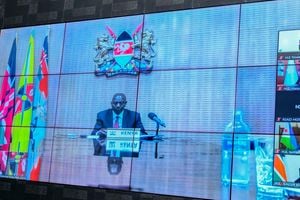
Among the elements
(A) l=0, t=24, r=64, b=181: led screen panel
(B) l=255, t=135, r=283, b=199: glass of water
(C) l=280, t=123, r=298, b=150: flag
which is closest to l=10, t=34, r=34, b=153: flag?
(A) l=0, t=24, r=64, b=181: led screen panel

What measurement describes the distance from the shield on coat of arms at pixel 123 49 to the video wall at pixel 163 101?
2 cm

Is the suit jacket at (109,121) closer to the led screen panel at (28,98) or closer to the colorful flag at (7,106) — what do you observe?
the led screen panel at (28,98)

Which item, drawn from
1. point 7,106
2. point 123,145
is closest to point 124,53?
point 123,145

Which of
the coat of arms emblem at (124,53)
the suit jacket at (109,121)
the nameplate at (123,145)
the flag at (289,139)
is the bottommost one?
the nameplate at (123,145)

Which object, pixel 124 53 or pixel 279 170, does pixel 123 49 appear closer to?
pixel 124 53

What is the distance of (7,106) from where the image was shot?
970cm

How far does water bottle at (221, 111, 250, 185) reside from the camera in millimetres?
7211

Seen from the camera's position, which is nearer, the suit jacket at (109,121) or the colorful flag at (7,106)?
the suit jacket at (109,121)

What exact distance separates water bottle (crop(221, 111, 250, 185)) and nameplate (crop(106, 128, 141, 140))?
1.53 meters

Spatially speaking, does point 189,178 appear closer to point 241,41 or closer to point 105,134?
point 105,134

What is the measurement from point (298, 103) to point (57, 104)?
439 cm

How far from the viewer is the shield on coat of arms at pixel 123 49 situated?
8.50 m

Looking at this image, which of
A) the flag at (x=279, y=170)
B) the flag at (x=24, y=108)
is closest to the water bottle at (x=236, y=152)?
the flag at (x=279, y=170)

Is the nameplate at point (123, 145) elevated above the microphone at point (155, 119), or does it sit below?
below
